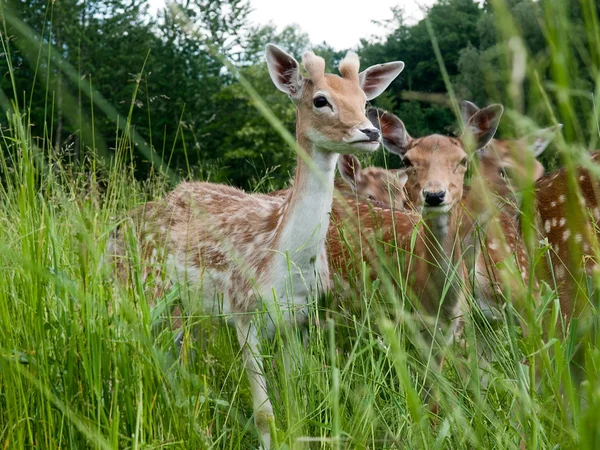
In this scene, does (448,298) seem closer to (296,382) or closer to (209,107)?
(296,382)

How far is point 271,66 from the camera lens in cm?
418

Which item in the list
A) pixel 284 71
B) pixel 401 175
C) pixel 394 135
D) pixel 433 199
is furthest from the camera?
pixel 401 175

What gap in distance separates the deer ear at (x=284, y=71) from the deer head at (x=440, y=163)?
1.32ft

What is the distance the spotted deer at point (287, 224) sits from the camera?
3.55 meters

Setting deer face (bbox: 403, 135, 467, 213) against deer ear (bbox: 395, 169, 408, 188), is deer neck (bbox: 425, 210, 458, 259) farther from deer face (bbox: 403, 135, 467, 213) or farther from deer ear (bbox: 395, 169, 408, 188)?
deer ear (bbox: 395, 169, 408, 188)

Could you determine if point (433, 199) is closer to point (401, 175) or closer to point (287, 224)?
point (287, 224)

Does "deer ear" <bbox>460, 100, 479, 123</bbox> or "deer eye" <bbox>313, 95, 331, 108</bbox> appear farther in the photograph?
"deer ear" <bbox>460, 100, 479, 123</bbox>

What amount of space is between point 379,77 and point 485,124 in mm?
661

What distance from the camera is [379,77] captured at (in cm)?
436

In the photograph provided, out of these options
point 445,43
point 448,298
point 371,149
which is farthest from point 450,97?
point 445,43

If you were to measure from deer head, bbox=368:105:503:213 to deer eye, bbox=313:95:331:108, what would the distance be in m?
0.25

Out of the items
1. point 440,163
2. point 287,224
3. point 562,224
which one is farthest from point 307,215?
point 562,224

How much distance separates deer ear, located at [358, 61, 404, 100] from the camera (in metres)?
4.31

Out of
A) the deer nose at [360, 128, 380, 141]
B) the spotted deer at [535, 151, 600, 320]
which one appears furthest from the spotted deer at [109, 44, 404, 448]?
the spotted deer at [535, 151, 600, 320]
